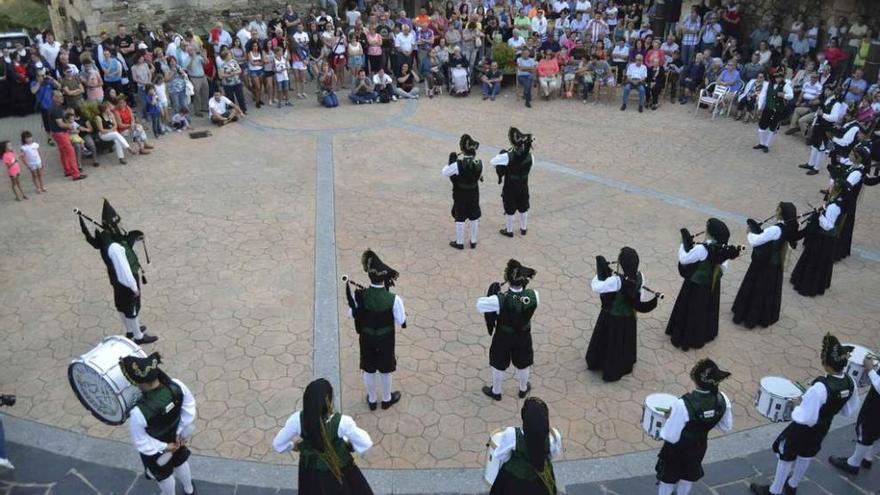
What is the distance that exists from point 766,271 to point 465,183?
13.1 ft

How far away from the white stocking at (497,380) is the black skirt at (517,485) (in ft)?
7.15

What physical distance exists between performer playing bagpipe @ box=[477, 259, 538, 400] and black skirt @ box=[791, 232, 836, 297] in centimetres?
456

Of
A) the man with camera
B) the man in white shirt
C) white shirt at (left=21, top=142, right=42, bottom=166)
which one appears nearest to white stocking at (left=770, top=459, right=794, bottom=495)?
the man with camera

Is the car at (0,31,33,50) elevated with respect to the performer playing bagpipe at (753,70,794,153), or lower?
elevated

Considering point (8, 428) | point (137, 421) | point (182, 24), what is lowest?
point (8, 428)

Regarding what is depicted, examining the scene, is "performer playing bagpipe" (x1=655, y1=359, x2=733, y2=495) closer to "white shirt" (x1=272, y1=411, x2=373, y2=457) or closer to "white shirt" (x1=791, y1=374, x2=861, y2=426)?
"white shirt" (x1=791, y1=374, x2=861, y2=426)

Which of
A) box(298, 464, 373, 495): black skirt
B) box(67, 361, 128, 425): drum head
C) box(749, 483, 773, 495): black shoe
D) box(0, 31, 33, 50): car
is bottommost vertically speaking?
box(749, 483, 773, 495): black shoe

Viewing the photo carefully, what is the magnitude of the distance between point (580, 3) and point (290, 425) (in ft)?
60.3

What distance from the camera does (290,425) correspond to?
5156 millimetres

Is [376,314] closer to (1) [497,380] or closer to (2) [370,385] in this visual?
(2) [370,385]

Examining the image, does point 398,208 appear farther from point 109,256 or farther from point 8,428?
point 8,428

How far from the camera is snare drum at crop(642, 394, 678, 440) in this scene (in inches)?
232

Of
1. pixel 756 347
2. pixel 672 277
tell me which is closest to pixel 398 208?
pixel 672 277

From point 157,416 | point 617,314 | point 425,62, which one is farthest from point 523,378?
point 425,62
